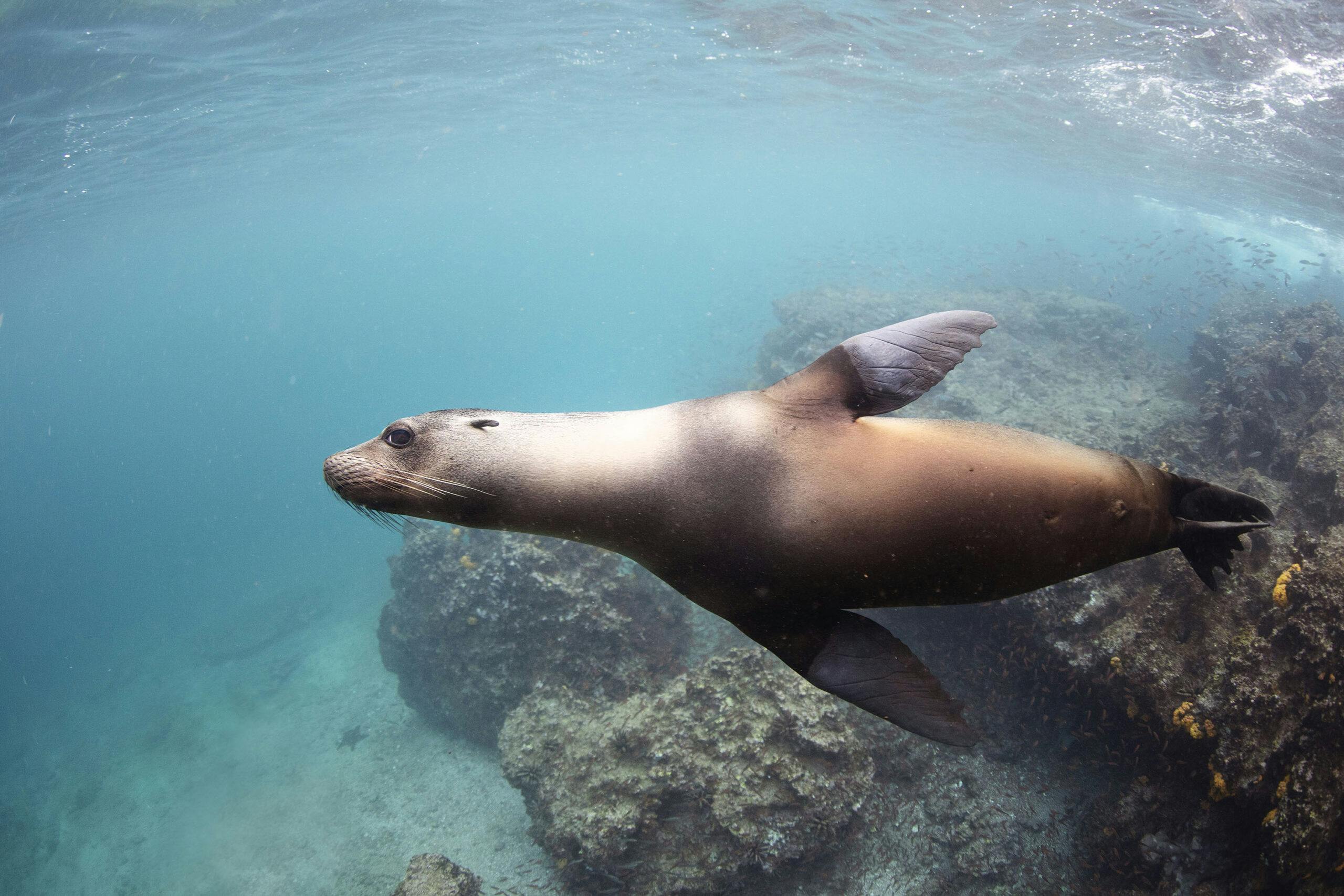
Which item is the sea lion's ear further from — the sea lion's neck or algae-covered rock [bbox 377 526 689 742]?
algae-covered rock [bbox 377 526 689 742]

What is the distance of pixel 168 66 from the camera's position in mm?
14266

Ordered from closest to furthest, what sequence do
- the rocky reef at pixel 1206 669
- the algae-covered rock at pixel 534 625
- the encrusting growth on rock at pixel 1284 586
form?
1. the rocky reef at pixel 1206 669
2. the encrusting growth on rock at pixel 1284 586
3. the algae-covered rock at pixel 534 625

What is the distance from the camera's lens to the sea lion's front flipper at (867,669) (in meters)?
1.67

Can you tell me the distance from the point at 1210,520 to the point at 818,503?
1.61 m

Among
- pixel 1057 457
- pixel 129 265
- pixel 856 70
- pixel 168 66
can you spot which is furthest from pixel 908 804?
pixel 129 265

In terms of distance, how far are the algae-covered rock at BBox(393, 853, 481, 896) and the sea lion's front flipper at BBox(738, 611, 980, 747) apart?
457cm

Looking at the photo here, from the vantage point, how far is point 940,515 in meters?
1.65

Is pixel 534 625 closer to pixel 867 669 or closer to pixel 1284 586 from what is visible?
pixel 867 669

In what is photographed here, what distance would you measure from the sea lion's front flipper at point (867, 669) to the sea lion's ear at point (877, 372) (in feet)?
2.18

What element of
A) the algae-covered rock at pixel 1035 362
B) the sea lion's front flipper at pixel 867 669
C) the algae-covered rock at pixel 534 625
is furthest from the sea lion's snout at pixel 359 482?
the algae-covered rock at pixel 1035 362

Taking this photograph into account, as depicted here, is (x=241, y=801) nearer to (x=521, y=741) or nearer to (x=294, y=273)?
(x=521, y=741)

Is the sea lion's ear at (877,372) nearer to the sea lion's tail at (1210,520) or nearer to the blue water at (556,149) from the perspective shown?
the sea lion's tail at (1210,520)

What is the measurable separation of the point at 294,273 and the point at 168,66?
135330 mm

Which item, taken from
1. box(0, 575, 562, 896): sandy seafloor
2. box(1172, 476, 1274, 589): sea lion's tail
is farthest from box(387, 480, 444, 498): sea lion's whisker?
box(0, 575, 562, 896): sandy seafloor
